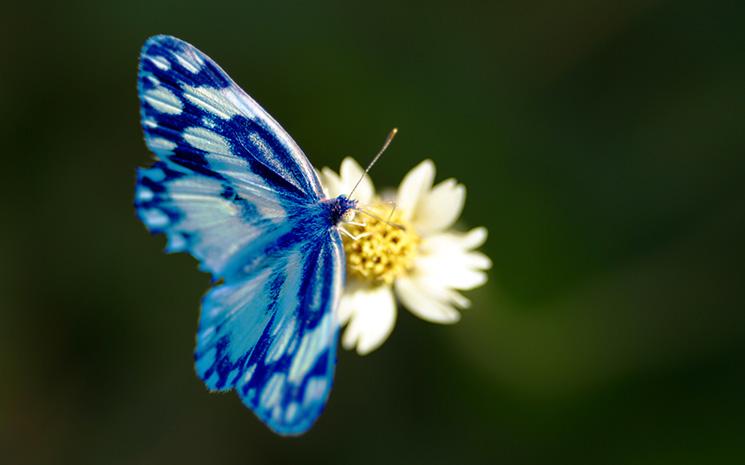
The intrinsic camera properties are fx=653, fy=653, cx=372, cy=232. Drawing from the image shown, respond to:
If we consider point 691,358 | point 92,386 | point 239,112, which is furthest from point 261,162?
point 691,358

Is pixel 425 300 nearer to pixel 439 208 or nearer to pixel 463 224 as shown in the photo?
pixel 439 208

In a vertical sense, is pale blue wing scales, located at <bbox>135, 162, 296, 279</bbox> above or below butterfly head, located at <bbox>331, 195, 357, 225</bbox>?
below

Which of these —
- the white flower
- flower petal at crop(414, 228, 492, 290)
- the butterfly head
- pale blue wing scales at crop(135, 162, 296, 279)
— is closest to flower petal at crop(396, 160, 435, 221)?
the white flower

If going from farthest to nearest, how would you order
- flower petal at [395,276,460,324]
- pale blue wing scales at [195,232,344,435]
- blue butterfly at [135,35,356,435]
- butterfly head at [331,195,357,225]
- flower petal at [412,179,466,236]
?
flower petal at [412,179,466,236] < flower petal at [395,276,460,324] < butterfly head at [331,195,357,225] < blue butterfly at [135,35,356,435] < pale blue wing scales at [195,232,344,435]

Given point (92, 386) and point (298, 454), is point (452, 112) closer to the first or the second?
point (298, 454)

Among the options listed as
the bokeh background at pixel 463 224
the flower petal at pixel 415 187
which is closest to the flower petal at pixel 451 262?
the flower petal at pixel 415 187

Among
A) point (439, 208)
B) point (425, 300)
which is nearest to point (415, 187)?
point (439, 208)

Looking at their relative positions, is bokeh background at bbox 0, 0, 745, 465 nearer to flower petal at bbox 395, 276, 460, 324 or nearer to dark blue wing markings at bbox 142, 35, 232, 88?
flower petal at bbox 395, 276, 460, 324
